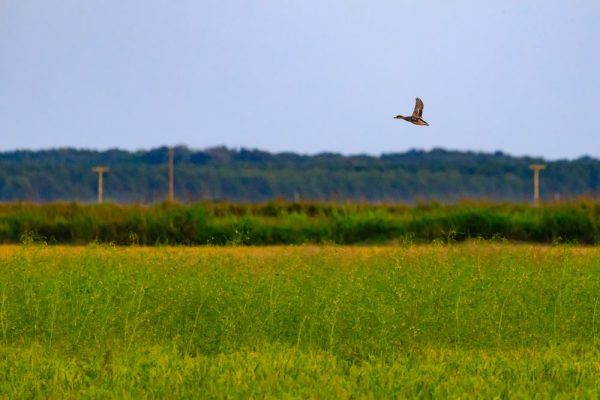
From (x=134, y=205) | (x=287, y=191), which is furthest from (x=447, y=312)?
(x=287, y=191)

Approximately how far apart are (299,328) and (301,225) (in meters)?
12.7

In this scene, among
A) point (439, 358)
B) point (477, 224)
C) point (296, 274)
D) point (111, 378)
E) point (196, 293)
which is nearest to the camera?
point (111, 378)

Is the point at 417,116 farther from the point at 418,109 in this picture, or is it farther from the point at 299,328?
the point at 299,328

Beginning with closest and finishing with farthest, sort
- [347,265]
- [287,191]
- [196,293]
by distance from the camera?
[196,293] < [347,265] < [287,191]

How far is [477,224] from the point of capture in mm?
22484

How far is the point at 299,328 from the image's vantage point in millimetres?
10289

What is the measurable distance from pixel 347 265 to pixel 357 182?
4770cm

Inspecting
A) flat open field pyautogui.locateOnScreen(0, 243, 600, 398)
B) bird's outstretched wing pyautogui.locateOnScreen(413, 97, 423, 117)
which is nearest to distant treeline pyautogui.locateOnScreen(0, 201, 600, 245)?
flat open field pyautogui.locateOnScreen(0, 243, 600, 398)

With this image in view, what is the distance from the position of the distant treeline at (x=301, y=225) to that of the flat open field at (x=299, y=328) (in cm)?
864

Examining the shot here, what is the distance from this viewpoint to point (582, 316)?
1089cm

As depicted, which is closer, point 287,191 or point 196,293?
point 196,293

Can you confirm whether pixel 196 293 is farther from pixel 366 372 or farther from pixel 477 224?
pixel 477 224

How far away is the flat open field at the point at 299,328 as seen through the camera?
797 cm

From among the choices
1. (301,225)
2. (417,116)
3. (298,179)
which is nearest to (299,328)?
(417,116)
